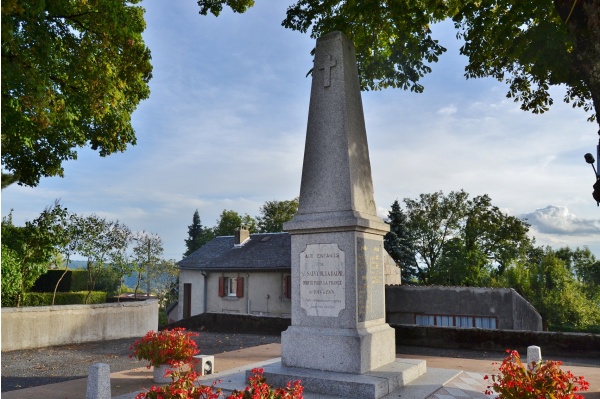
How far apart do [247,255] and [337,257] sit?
26079mm

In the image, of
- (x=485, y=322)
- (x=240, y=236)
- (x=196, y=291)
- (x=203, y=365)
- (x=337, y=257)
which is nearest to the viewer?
(x=337, y=257)

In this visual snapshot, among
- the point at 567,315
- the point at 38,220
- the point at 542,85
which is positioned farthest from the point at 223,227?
the point at 542,85

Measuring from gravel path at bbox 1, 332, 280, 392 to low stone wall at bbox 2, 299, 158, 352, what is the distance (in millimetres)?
360

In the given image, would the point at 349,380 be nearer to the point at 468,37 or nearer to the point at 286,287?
the point at 468,37

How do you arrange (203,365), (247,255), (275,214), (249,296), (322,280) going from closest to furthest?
(322,280) < (203,365) < (249,296) < (247,255) < (275,214)

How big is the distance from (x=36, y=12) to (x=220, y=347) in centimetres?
931

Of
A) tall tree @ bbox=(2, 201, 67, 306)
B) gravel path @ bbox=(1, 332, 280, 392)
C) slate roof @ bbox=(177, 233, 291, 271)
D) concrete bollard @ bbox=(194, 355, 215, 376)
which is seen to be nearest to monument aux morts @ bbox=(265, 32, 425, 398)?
concrete bollard @ bbox=(194, 355, 215, 376)

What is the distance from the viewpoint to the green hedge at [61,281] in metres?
25.0

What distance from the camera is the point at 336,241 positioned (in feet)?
25.9

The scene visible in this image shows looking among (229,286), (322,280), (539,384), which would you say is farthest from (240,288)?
(539,384)

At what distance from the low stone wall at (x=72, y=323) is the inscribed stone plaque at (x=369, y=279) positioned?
1026 cm

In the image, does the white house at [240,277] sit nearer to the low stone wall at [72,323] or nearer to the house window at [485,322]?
the house window at [485,322]

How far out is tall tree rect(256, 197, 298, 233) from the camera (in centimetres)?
5291

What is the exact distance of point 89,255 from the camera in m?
19.6
